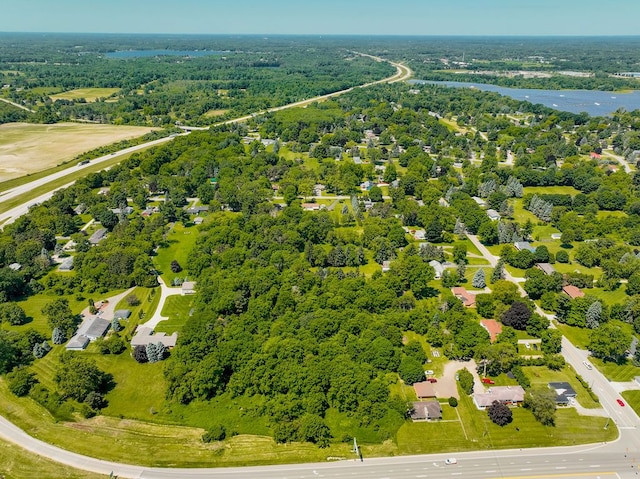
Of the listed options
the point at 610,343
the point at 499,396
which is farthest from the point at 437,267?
the point at 499,396

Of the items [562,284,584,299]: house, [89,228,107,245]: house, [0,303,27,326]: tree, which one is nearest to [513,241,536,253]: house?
[562,284,584,299]: house

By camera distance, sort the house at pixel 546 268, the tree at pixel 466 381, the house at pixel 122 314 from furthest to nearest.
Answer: the house at pixel 546 268
the house at pixel 122 314
the tree at pixel 466 381

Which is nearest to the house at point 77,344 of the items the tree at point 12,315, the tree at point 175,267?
the tree at point 12,315

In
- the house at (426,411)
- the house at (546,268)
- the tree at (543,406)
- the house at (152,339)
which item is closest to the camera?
the tree at (543,406)

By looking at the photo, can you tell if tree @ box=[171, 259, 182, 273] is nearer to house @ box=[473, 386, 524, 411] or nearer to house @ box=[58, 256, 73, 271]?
house @ box=[58, 256, 73, 271]

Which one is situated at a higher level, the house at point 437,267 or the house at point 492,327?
the house at point 437,267

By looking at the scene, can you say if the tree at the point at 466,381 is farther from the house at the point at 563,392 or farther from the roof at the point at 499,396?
the house at the point at 563,392
